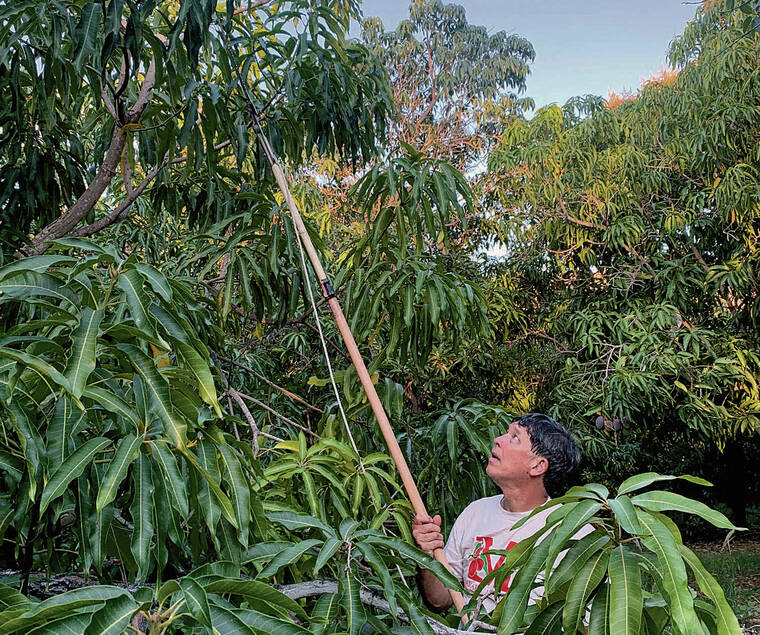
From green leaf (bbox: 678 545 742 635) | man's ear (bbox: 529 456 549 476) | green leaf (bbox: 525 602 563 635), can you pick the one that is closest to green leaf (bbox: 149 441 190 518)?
green leaf (bbox: 525 602 563 635)

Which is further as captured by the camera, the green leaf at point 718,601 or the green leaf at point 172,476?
the green leaf at point 172,476

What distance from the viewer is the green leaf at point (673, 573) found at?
1.78 ft

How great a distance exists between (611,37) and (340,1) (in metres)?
6.24

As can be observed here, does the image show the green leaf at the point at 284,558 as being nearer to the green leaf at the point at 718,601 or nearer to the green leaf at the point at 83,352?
the green leaf at the point at 83,352

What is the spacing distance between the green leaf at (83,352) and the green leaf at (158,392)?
0.04 meters

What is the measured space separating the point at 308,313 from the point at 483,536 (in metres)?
0.70

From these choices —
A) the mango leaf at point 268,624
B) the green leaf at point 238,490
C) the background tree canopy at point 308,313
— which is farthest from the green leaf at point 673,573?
the green leaf at point 238,490

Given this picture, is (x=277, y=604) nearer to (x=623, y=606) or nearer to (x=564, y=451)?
(x=623, y=606)

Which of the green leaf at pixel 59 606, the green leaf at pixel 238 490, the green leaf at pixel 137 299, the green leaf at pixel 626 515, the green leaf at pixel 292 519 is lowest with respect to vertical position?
the green leaf at pixel 292 519

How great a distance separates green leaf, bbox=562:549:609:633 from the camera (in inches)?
23.8

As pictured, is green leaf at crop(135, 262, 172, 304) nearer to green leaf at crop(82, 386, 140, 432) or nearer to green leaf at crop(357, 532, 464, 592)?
green leaf at crop(82, 386, 140, 432)

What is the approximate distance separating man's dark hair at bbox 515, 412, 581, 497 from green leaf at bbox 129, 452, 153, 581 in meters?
1.12

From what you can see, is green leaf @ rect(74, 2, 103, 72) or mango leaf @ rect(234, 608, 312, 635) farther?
green leaf @ rect(74, 2, 103, 72)

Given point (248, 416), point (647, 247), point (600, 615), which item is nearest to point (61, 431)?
point (600, 615)
